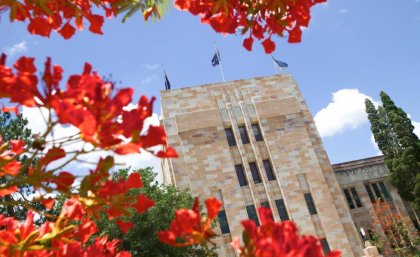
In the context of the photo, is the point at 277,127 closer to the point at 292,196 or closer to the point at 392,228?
the point at 292,196

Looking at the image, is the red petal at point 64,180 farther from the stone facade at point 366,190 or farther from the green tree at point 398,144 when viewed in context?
the stone facade at point 366,190

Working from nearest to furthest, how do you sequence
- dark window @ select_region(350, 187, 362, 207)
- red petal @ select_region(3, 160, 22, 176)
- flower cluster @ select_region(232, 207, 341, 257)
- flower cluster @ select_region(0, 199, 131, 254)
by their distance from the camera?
flower cluster @ select_region(232, 207, 341, 257) < flower cluster @ select_region(0, 199, 131, 254) < red petal @ select_region(3, 160, 22, 176) < dark window @ select_region(350, 187, 362, 207)

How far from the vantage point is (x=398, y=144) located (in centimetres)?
2480

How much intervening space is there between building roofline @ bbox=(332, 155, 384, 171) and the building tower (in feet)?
13.0

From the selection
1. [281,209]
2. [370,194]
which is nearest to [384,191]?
[370,194]

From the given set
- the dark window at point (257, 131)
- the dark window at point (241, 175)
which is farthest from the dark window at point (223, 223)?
the dark window at point (257, 131)

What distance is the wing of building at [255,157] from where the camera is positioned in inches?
767

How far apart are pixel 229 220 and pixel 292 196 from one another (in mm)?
4139

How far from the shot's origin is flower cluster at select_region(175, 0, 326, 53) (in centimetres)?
180

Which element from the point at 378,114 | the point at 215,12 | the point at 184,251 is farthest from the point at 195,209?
the point at 378,114

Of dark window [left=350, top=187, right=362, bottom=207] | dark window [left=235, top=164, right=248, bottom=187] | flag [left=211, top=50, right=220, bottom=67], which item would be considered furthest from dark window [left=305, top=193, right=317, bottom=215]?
flag [left=211, top=50, right=220, bottom=67]

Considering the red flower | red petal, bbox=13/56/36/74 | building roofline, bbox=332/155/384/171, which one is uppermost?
building roofline, bbox=332/155/384/171

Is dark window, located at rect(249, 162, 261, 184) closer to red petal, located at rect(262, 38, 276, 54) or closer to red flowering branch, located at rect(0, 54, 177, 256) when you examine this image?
red petal, located at rect(262, 38, 276, 54)

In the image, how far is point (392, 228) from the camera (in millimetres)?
23391
